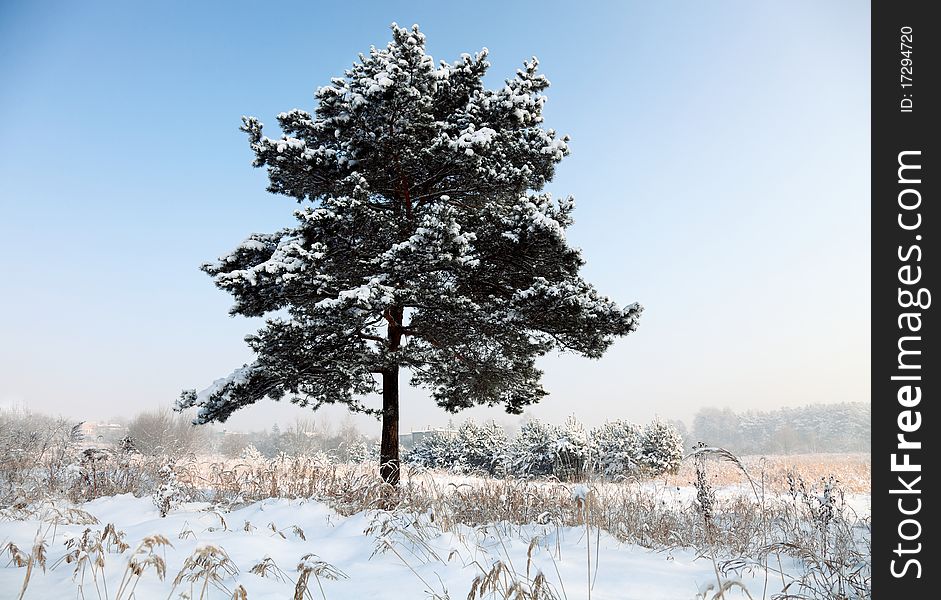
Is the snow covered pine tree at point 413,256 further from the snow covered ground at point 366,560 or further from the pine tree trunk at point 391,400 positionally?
the snow covered ground at point 366,560

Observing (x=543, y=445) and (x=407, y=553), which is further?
(x=543, y=445)

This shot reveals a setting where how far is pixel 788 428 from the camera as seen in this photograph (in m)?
66.1

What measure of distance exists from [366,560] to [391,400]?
6.30m

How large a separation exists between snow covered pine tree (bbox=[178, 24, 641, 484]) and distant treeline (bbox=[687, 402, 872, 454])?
59529 mm

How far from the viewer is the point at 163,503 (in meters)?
4.77

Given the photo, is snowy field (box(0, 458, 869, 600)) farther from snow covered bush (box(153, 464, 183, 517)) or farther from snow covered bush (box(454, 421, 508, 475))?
snow covered bush (box(454, 421, 508, 475))

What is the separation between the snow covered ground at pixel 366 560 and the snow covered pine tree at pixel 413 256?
361 cm

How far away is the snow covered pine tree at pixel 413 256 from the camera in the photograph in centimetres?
815

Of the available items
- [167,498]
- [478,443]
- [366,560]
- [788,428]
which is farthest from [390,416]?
[788,428]

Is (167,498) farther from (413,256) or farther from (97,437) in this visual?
(97,437)

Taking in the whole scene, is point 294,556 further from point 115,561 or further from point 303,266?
point 303,266

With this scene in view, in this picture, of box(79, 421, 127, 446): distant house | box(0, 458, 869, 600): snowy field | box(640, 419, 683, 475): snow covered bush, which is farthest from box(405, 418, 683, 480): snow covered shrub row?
box(0, 458, 869, 600): snowy field
